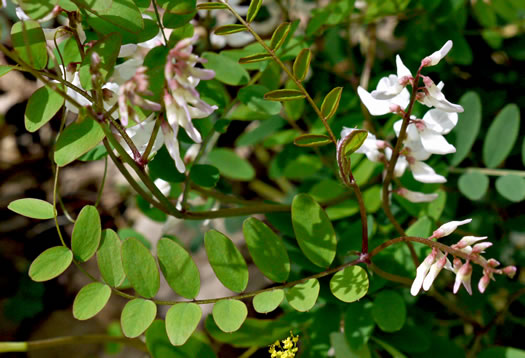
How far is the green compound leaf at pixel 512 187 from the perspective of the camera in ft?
3.70

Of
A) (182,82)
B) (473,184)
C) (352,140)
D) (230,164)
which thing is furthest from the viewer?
(230,164)

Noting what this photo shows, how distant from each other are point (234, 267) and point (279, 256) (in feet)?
0.26

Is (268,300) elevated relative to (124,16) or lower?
lower

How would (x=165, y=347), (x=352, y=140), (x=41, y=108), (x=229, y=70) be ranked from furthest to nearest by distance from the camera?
(x=229, y=70) → (x=165, y=347) → (x=41, y=108) → (x=352, y=140)

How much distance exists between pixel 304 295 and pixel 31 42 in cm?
56

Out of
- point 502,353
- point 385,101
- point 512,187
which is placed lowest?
point 502,353

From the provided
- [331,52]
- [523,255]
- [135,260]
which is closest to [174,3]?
[135,260]

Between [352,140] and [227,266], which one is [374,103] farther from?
[227,266]

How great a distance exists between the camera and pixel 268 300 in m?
0.87

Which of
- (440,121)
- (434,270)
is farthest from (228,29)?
(434,270)

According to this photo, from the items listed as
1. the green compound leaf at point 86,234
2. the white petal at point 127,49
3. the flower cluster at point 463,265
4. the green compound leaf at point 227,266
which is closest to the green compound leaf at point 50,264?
the green compound leaf at point 86,234

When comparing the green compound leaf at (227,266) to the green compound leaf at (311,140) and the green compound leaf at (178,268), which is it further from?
the green compound leaf at (311,140)

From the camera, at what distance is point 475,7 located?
1451 mm

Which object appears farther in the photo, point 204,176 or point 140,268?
point 204,176
